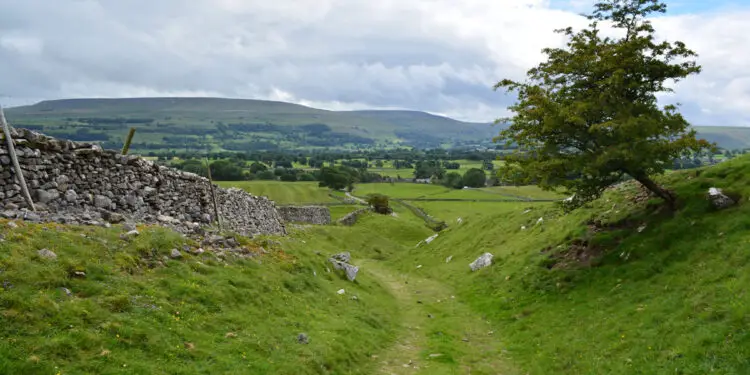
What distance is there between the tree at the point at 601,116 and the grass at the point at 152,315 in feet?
40.9

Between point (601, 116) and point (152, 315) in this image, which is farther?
point (601, 116)

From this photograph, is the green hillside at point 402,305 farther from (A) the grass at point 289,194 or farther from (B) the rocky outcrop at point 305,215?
(A) the grass at point 289,194

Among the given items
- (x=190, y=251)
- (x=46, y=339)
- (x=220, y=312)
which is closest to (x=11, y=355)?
(x=46, y=339)

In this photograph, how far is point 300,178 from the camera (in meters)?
171

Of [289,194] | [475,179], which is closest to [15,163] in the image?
[289,194]

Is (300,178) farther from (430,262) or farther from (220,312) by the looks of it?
(220,312)

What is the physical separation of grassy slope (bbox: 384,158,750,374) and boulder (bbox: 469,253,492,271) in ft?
3.73

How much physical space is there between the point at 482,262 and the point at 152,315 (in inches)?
1061

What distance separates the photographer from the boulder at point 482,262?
35350 mm

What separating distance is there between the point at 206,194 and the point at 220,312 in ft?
52.0

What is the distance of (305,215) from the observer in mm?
81375

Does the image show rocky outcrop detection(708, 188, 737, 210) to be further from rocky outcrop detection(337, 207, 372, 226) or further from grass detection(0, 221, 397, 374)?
rocky outcrop detection(337, 207, 372, 226)

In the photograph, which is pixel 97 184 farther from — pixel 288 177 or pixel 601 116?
pixel 288 177

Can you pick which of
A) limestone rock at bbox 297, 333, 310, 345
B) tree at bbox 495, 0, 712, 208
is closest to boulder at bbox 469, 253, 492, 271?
tree at bbox 495, 0, 712, 208
